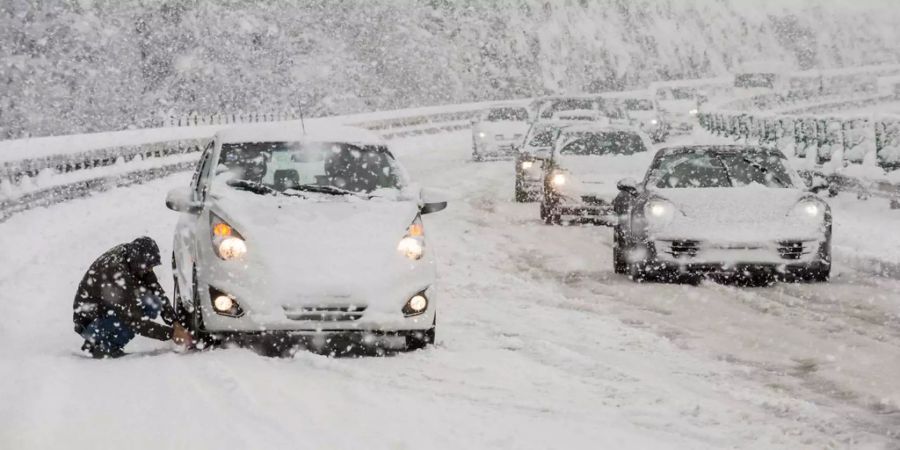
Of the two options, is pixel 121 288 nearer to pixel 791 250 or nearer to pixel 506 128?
pixel 791 250

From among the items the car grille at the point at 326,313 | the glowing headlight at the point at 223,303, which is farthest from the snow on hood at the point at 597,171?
the glowing headlight at the point at 223,303

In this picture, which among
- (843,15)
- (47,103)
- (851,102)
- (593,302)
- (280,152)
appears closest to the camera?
(280,152)

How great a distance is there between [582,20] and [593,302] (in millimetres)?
95570

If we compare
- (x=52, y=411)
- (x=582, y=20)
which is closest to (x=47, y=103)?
(x=52, y=411)

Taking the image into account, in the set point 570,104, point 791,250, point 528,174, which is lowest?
point 528,174

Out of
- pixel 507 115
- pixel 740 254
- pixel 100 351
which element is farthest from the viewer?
pixel 507 115

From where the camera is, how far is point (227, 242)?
8.80m

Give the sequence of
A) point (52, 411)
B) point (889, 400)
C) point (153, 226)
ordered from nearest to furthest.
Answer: point (52, 411), point (889, 400), point (153, 226)

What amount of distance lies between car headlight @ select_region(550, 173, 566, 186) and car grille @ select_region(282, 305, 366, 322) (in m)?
10.9

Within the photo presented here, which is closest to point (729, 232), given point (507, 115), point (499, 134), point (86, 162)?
point (86, 162)

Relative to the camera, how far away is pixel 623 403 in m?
7.44

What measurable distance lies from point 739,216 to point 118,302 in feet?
21.3

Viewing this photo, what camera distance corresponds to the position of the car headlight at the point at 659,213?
1333 centimetres

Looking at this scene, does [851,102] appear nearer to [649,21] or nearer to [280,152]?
[649,21]
